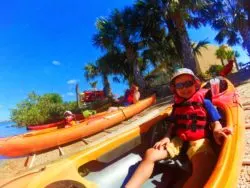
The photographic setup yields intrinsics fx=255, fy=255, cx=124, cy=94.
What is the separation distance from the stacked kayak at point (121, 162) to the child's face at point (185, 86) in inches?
20.6

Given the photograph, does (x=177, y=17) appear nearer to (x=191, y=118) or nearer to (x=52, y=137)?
(x=52, y=137)

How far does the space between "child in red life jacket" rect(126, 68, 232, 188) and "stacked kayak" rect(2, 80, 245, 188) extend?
14 cm

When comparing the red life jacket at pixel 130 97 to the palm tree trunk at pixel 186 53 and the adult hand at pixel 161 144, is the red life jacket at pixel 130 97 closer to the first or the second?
the palm tree trunk at pixel 186 53

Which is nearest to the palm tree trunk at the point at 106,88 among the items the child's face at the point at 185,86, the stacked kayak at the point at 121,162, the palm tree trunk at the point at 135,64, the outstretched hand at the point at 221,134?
the palm tree trunk at the point at 135,64

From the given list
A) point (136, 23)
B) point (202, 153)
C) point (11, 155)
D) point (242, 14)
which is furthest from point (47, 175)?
point (242, 14)

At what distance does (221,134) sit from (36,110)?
24227mm

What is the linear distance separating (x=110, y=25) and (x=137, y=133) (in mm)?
15194

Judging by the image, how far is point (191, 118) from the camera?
2.77m

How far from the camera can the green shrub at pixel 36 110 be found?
24.3 meters

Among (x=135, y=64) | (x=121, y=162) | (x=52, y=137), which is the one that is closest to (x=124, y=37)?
(x=135, y=64)

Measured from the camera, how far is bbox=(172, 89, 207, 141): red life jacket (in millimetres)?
2740

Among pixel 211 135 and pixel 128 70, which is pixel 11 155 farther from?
pixel 128 70

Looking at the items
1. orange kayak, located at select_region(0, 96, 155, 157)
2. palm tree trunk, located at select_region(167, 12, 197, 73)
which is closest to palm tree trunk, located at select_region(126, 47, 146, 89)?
palm tree trunk, located at select_region(167, 12, 197, 73)

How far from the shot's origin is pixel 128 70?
18.0 m
